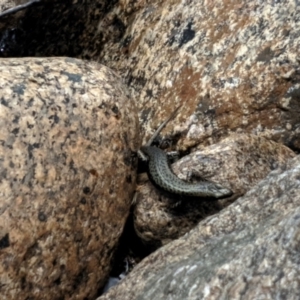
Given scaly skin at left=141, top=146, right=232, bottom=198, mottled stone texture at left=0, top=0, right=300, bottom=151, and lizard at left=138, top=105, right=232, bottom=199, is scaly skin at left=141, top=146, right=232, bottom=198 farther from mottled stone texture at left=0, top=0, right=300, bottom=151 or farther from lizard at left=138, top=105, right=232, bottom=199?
mottled stone texture at left=0, top=0, right=300, bottom=151

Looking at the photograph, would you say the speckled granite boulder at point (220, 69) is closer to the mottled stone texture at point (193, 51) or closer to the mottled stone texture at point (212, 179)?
the mottled stone texture at point (193, 51)

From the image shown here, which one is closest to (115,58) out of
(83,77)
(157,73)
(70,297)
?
(157,73)

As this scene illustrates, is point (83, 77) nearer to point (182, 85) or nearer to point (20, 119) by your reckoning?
point (20, 119)

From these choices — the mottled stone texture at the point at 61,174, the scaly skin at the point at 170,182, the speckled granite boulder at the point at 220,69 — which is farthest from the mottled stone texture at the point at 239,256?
the speckled granite boulder at the point at 220,69

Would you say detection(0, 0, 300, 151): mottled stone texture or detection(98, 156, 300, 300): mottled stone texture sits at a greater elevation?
detection(0, 0, 300, 151): mottled stone texture

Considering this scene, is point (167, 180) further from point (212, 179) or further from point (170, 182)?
point (212, 179)

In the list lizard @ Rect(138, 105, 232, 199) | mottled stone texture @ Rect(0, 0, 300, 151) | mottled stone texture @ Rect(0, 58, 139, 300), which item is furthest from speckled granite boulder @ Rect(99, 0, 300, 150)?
mottled stone texture @ Rect(0, 58, 139, 300)
